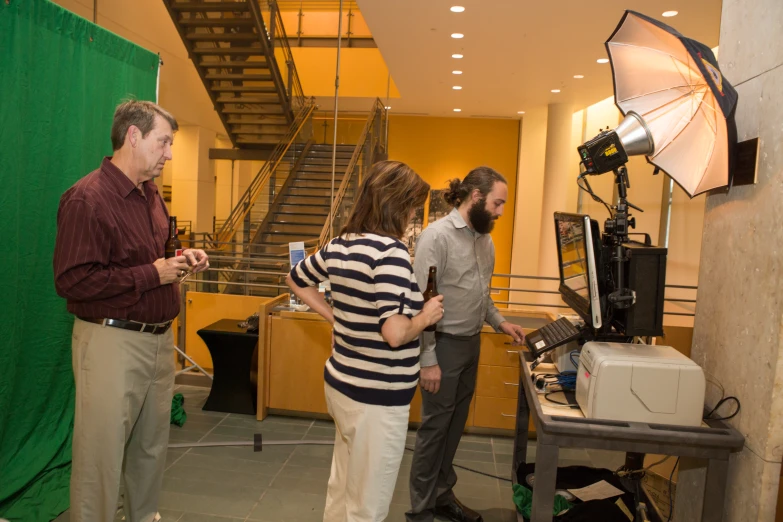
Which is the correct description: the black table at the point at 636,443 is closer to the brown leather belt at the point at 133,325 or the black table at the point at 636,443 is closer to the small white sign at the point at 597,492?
the small white sign at the point at 597,492

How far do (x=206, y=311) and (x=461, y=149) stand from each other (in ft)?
26.1

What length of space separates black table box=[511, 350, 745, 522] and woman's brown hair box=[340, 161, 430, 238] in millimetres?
807

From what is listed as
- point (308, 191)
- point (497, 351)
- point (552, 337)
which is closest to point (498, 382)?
point (497, 351)

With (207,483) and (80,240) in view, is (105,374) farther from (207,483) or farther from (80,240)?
(207,483)

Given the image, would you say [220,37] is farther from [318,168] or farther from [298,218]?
[298,218]

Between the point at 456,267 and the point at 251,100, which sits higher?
the point at 251,100

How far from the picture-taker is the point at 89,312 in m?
2.06

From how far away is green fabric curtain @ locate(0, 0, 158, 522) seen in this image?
2479 millimetres

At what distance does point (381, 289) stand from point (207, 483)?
2.13m

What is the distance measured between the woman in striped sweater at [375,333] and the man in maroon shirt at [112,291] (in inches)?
31.2

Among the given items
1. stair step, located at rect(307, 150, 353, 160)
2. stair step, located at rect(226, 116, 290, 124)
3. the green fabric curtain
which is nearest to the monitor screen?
the green fabric curtain

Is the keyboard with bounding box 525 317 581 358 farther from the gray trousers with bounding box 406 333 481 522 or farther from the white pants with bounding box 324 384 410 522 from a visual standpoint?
the white pants with bounding box 324 384 410 522

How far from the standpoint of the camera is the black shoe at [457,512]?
Answer: 2.81m

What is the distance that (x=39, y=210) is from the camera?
8.66 feet
